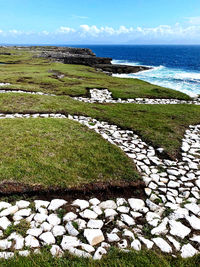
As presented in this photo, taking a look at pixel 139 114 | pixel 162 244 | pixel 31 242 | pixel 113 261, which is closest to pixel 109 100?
pixel 139 114

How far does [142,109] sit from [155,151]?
832 centimetres

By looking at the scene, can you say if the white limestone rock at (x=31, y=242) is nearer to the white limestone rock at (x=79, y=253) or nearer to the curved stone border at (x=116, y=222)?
the curved stone border at (x=116, y=222)

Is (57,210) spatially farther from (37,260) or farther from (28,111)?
(28,111)

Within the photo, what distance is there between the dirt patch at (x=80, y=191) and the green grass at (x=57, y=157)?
0.60 feet

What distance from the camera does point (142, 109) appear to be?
16719 mm

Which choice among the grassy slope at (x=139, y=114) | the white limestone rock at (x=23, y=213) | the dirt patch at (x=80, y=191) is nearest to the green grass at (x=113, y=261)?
the white limestone rock at (x=23, y=213)

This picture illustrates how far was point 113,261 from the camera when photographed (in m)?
3.67

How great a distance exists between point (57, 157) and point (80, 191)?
1.97 m

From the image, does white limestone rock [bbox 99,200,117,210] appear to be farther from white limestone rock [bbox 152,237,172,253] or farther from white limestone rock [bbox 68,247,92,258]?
white limestone rock [bbox 68,247,92,258]

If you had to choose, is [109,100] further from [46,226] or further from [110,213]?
[46,226]

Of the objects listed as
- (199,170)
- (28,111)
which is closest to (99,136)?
(199,170)

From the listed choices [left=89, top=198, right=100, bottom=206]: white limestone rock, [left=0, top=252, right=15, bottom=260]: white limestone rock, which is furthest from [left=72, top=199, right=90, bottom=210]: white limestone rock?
[left=0, top=252, right=15, bottom=260]: white limestone rock

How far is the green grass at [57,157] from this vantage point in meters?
6.31

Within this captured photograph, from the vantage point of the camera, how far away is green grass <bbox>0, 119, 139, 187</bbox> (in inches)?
248
